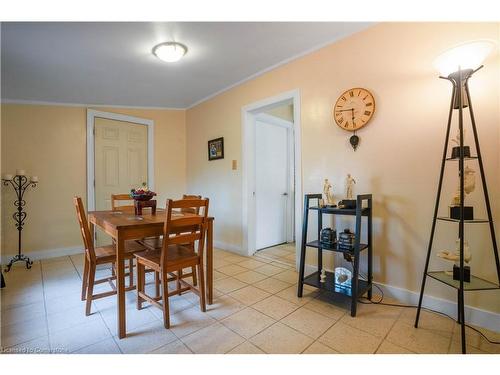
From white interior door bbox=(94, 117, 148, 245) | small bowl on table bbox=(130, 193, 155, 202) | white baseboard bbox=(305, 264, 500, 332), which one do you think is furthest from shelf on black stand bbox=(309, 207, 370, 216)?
white interior door bbox=(94, 117, 148, 245)

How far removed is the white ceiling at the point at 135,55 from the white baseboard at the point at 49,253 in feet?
6.83

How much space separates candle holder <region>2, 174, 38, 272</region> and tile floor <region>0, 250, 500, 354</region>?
922mm

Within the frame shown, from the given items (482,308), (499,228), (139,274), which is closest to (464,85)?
(499,228)

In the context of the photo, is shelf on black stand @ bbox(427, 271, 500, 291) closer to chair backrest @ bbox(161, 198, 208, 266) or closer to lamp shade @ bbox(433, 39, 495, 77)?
lamp shade @ bbox(433, 39, 495, 77)

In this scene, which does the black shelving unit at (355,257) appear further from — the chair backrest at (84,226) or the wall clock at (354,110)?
the chair backrest at (84,226)

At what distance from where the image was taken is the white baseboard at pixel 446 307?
162 cm

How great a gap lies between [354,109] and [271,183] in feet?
6.01

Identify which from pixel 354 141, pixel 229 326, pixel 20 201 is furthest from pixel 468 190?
pixel 20 201

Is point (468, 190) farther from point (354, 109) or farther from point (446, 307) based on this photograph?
point (354, 109)

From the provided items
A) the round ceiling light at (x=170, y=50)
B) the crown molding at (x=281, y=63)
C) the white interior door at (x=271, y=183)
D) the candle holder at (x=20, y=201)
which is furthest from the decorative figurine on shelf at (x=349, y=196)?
the candle holder at (x=20, y=201)

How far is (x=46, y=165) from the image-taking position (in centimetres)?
341

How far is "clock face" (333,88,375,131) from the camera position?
2.13 metres

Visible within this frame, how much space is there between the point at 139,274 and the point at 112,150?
2.62 m

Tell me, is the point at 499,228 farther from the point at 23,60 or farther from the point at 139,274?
the point at 23,60
